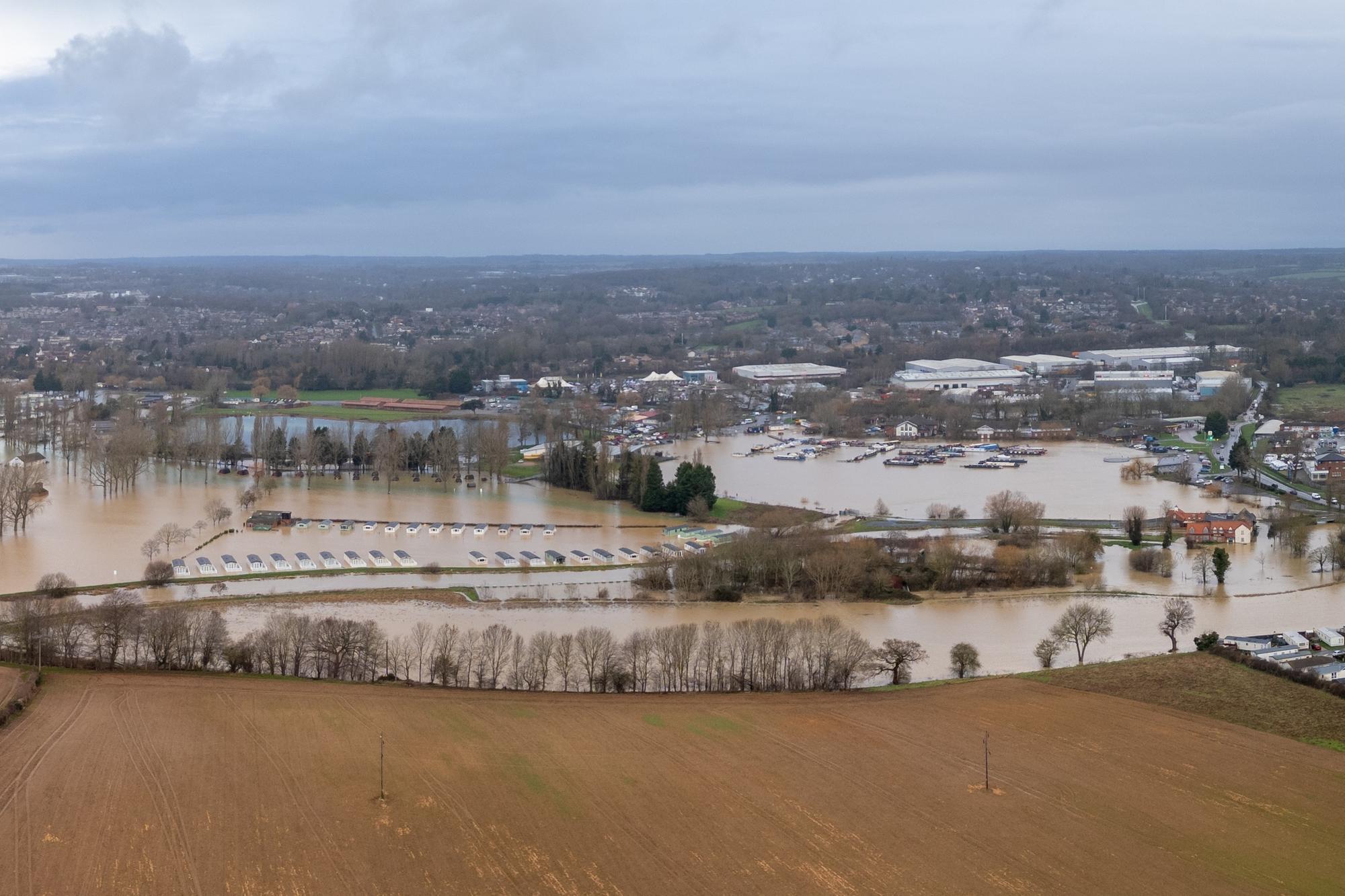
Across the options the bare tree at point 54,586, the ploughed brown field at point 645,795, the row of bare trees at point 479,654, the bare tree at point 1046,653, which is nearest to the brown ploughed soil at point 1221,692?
the ploughed brown field at point 645,795

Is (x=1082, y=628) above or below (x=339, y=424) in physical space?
below

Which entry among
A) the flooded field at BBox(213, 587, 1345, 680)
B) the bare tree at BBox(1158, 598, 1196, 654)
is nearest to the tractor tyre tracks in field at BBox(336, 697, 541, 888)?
the flooded field at BBox(213, 587, 1345, 680)

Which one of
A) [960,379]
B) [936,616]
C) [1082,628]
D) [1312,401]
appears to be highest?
[960,379]

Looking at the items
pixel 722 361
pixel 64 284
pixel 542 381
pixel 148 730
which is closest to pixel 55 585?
pixel 148 730

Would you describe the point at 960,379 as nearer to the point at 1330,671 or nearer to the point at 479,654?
the point at 1330,671

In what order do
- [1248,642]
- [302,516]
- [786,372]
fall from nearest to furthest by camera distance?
[1248,642] < [302,516] < [786,372]

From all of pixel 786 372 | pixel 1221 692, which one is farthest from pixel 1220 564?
pixel 786 372
